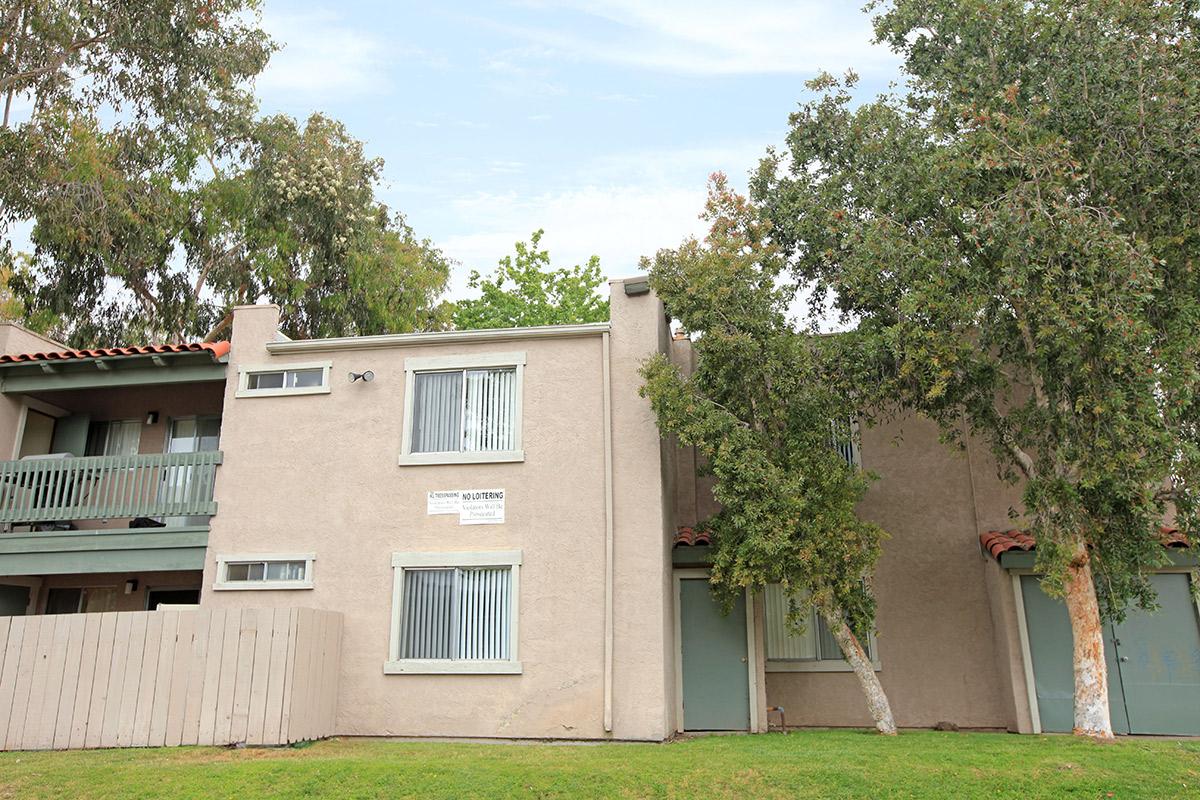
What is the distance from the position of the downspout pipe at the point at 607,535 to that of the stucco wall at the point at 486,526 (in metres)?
0.12

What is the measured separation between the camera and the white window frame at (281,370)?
47.5 ft

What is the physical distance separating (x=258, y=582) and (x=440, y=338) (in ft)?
14.7

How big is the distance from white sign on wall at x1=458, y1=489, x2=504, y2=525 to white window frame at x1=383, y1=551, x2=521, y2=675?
0.47 metres

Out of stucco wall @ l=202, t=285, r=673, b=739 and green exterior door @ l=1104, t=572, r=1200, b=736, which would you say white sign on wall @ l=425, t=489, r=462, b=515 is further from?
green exterior door @ l=1104, t=572, r=1200, b=736

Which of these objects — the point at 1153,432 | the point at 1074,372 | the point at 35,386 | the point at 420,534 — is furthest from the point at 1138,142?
the point at 35,386

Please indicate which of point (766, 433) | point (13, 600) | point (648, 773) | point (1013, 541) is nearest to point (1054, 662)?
point (1013, 541)

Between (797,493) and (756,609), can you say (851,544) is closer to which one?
(797,493)

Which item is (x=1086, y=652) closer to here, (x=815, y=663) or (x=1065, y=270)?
(x=815, y=663)

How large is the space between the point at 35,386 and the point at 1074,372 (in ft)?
51.6

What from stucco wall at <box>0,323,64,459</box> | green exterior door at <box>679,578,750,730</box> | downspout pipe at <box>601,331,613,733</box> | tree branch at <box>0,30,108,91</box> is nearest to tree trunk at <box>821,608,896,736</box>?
green exterior door at <box>679,578,750,730</box>

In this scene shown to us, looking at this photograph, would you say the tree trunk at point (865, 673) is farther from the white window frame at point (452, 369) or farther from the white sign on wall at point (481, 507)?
the white window frame at point (452, 369)

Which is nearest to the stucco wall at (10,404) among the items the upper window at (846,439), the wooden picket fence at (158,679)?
the wooden picket fence at (158,679)

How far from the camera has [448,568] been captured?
13.3 meters

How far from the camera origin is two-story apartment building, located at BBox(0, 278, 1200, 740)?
1284cm
